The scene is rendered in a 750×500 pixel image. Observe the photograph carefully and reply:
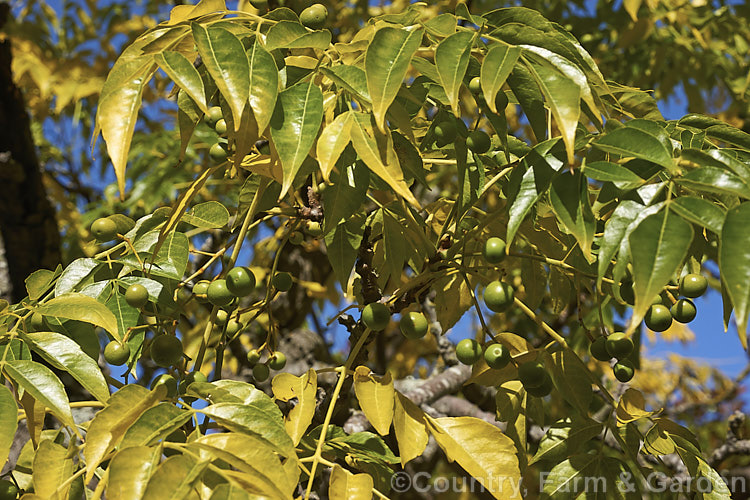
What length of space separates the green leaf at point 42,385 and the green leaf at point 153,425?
0.10 metres

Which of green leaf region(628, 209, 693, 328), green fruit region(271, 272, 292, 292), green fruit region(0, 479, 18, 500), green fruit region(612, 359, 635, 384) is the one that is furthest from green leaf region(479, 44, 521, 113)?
green fruit region(0, 479, 18, 500)

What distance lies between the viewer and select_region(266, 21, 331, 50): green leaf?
93 centimetres

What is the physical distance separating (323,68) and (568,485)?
32.9 inches

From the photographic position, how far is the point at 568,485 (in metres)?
1.19

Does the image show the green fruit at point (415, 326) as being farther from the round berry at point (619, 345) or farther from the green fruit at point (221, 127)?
the green fruit at point (221, 127)

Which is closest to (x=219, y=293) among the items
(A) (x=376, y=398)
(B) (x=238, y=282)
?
(B) (x=238, y=282)

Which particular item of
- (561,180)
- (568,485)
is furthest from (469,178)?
(568,485)

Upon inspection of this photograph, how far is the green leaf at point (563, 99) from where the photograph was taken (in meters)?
0.79

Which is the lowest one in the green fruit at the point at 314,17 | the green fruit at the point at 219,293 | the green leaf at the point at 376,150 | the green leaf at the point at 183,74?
the green fruit at the point at 219,293

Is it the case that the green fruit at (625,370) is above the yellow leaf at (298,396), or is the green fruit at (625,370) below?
below

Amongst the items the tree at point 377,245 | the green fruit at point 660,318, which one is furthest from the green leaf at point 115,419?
the green fruit at point 660,318

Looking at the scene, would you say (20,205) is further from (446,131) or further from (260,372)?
(446,131)

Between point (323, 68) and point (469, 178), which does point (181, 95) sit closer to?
point (323, 68)

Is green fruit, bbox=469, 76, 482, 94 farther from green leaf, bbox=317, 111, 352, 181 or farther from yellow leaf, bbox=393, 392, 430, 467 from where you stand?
yellow leaf, bbox=393, 392, 430, 467
